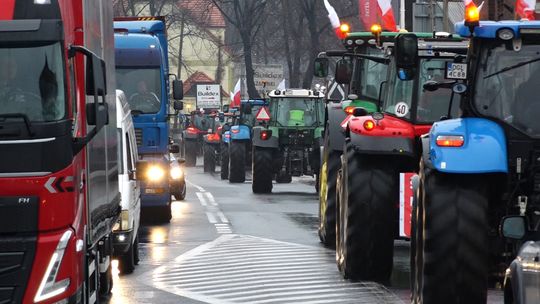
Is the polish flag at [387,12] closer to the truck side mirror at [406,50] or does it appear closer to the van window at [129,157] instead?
the van window at [129,157]

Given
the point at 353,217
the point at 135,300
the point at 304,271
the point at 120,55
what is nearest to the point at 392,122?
the point at 353,217

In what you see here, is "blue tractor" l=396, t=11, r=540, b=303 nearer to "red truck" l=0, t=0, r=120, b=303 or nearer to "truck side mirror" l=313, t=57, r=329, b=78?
"red truck" l=0, t=0, r=120, b=303

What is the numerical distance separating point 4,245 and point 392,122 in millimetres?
6582

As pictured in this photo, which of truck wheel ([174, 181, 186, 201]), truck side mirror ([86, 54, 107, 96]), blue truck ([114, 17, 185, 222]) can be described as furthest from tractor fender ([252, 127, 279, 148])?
truck side mirror ([86, 54, 107, 96])

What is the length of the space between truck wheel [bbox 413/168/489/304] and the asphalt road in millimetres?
2553

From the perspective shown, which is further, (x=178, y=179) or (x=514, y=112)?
(x=178, y=179)

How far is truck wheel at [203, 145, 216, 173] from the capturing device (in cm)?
5000

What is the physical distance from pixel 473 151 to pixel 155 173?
13698mm

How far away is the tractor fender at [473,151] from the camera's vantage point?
10953 millimetres

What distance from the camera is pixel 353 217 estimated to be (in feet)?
49.8

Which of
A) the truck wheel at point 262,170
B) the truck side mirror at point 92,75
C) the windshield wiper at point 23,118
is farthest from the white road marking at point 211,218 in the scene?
the windshield wiper at point 23,118

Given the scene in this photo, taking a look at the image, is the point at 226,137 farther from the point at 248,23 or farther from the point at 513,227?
the point at 513,227

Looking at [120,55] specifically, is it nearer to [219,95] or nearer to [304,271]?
[304,271]

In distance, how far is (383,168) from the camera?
15.3 meters
